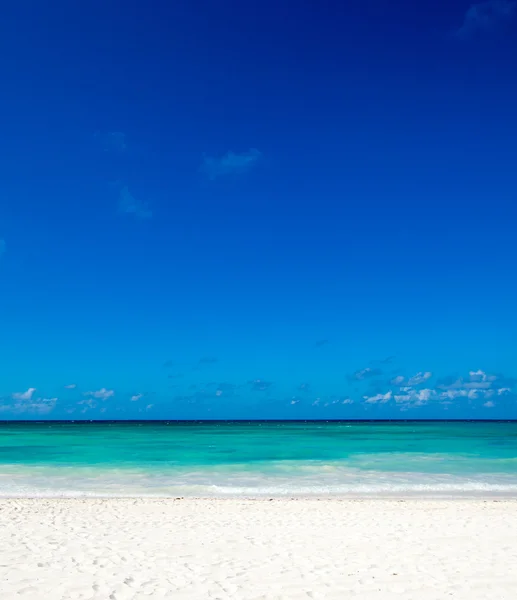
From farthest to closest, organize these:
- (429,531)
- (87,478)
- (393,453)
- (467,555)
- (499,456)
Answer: (393,453)
(499,456)
(87,478)
(429,531)
(467,555)

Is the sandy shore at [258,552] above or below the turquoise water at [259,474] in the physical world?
above

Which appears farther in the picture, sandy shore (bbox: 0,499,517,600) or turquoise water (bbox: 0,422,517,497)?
turquoise water (bbox: 0,422,517,497)

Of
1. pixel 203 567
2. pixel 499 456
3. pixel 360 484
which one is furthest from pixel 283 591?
pixel 499 456

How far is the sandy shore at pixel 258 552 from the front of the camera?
654 cm

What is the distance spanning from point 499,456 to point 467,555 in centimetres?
2580

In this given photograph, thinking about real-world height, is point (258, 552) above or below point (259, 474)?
above

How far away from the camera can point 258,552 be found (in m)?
8.47

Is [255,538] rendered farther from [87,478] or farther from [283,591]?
[87,478]

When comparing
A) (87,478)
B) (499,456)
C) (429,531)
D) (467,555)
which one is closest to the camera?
(467,555)

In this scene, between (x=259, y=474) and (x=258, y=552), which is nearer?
(x=258, y=552)

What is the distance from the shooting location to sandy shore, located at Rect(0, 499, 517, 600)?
21.5 ft

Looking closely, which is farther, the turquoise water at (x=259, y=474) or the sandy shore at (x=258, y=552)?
the turquoise water at (x=259, y=474)

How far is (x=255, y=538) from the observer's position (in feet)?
31.4

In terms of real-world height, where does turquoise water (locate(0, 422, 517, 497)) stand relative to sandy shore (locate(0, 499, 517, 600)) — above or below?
below
